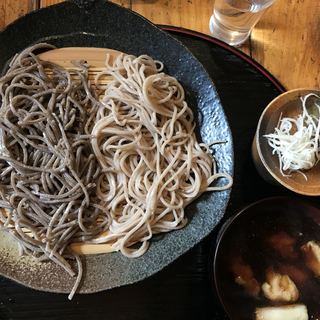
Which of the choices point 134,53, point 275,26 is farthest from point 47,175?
point 275,26

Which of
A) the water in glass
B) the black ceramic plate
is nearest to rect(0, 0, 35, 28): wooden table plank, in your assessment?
the black ceramic plate

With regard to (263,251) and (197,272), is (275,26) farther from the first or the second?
(197,272)

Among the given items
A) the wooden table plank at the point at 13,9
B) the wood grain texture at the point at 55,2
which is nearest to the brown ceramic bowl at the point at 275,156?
the wood grain texture at the point at 55,2

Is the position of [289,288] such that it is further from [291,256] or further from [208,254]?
[208,254]

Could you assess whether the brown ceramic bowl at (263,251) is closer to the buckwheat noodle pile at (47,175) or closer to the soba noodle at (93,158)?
the soba noodle at (93,158)

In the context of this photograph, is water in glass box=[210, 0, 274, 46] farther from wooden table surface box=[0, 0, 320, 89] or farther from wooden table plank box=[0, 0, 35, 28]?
wooden table plank box=[0, 0, 35, 28]

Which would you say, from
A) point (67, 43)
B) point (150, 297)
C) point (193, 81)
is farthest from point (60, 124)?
point (150, 297)

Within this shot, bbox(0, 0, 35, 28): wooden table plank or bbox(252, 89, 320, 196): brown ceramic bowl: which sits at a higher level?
bbox(0, 0, 35, 28): wooden table plank

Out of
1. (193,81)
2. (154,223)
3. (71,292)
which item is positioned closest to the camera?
(71,292)
